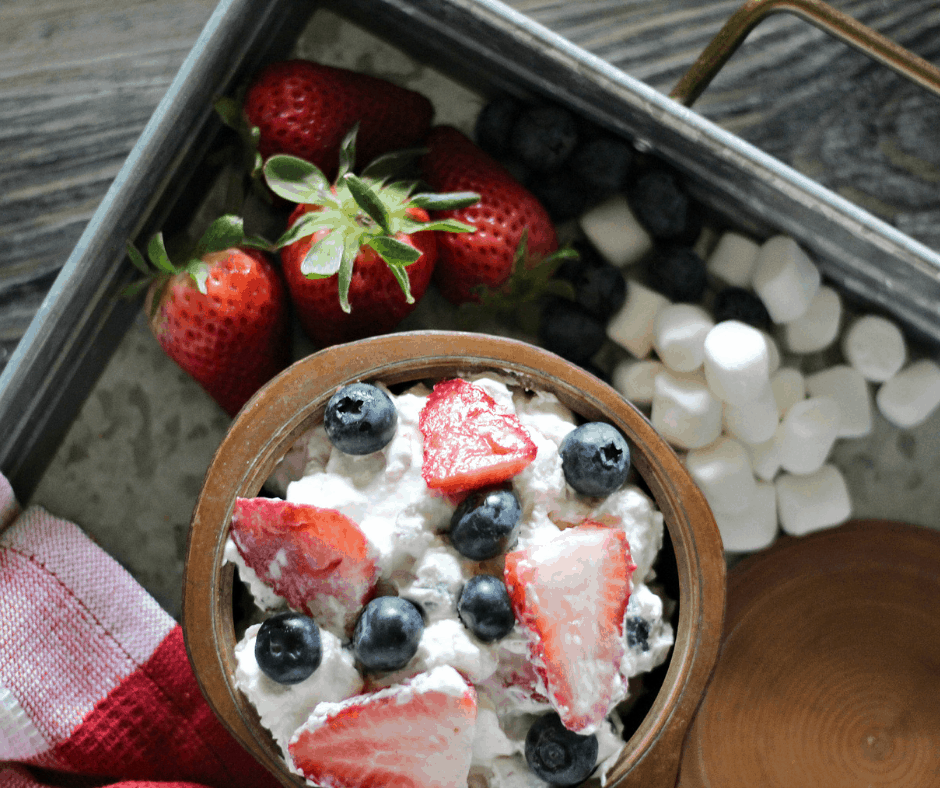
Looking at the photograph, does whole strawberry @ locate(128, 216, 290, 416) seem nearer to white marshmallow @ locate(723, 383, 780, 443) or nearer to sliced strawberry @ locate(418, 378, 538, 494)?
sliced strawberry @ locate(418, 378, 538, 494)

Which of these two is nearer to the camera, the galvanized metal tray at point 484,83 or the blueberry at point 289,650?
the blueberry at point 289,650

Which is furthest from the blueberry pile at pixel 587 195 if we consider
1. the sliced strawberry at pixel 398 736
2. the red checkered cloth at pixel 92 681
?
the red checkered cloth at pixel 92 681

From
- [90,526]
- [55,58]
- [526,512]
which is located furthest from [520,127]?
[90,526]

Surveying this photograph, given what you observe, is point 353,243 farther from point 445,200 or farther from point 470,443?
point 470,443

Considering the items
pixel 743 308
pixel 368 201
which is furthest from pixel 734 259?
pixel 368 201

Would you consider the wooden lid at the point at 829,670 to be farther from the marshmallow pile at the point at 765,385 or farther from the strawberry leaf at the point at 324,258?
the strawberry leaf at the point at 324,258
